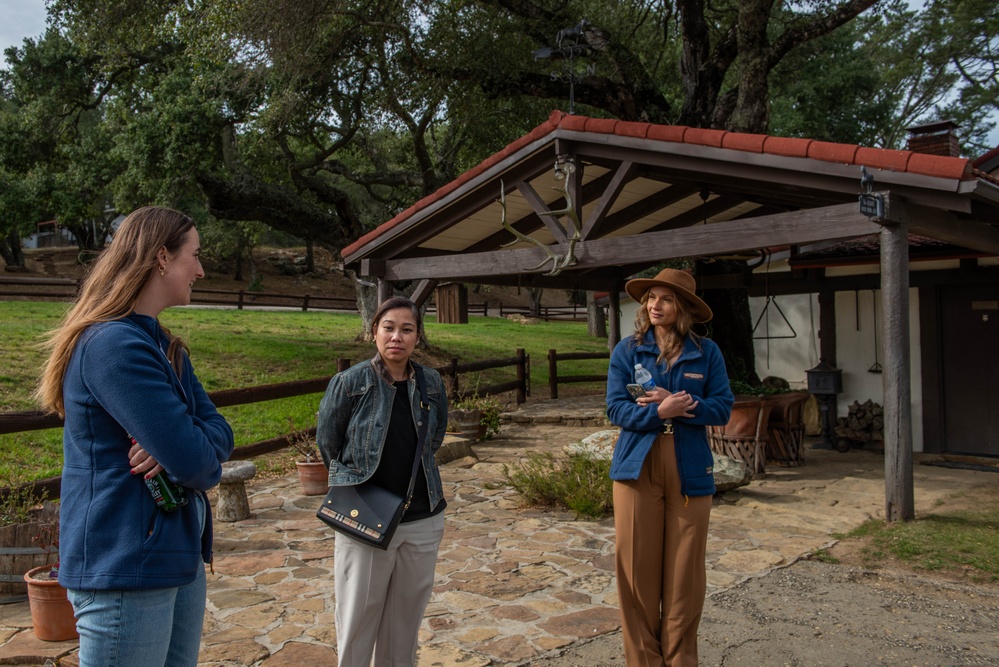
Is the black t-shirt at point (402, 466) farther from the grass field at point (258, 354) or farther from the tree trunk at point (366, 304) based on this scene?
the tree trunk at point (366, 304)

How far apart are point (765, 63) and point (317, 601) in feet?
31.7

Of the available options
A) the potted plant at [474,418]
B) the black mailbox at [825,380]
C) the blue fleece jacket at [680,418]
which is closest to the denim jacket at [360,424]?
the blue fleece jacket at [680,418]

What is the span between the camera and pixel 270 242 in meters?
52.6

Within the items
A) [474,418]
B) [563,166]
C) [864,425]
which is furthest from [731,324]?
[563,166]

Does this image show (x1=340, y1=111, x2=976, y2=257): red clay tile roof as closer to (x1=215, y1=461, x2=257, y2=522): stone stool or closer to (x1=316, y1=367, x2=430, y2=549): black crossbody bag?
(x1=215, y1=461, x2=257, y2=522): stone stool

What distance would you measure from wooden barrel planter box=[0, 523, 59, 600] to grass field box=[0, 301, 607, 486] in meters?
1.10

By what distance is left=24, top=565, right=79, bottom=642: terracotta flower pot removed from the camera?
418 centimetres

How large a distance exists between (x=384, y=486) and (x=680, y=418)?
1386 mm

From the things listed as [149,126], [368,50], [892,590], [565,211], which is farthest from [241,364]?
[892,590]

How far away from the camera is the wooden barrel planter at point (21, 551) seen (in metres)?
4.66

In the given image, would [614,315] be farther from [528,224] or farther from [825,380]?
[825,380]

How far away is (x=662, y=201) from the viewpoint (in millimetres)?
10023

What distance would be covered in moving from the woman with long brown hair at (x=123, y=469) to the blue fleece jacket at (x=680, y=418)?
2103 millimetres

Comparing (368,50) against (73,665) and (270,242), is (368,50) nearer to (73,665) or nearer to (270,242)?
(73,665)
